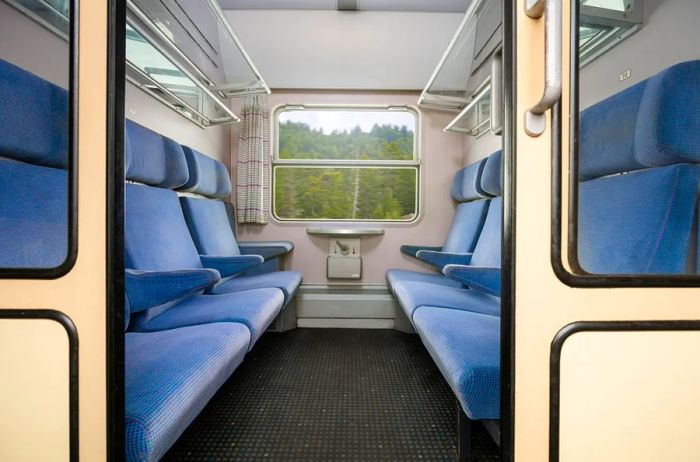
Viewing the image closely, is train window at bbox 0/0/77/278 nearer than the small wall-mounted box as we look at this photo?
Yes

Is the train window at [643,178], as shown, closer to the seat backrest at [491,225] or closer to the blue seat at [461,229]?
the seat backrest at [491,225]

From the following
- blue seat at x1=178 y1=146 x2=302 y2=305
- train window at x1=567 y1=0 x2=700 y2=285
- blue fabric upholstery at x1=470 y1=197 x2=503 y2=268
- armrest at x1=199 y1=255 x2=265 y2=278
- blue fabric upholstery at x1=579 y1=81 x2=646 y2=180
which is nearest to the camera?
train window at x1=567 y1=0 x2=700 y2=285

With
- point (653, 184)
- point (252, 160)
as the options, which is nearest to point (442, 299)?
point (653, 184)

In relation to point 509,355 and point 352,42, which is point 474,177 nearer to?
point 352,42

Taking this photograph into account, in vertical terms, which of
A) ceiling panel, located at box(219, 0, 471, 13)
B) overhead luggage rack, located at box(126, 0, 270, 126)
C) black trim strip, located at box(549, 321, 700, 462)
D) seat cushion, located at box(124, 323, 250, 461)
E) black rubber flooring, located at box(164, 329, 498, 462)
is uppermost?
ceiling panel, located at box(219, 0, 471, 13)

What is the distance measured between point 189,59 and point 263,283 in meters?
1.61

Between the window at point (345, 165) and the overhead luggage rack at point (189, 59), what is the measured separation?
29.2 inches

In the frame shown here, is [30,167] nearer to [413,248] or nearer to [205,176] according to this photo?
[205,176]

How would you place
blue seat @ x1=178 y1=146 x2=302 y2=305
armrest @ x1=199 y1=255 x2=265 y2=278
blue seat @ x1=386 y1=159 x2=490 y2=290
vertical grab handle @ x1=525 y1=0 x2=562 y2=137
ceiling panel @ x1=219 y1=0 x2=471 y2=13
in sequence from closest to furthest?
vertical grab handle @ x1=525 y1=0 x2=562 y2=137
armrest @ x1=199 y1=255 x2=265 y2=278
blue seat @ x1=178 y1=146 x2=302 y2=305
blue seat @ x1=386 y1=159 x2=490 y2=290
ceiling panel @ x1=219 y1=0 x2=471 y2=13

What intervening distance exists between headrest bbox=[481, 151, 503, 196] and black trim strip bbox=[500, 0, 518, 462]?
170cm

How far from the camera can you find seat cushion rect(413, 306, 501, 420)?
102 centimetres

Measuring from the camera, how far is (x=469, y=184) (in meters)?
3.01

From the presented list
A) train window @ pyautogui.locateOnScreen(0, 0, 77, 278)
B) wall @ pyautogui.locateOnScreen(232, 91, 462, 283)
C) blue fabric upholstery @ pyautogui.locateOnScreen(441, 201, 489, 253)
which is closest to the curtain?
wall @ pyautogui.locateOnScreen(232, 91, 462, 283)

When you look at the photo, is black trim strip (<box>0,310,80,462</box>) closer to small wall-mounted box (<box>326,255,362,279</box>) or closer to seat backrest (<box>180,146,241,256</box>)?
seat backrest (<box>180,146,241,256</box>)
